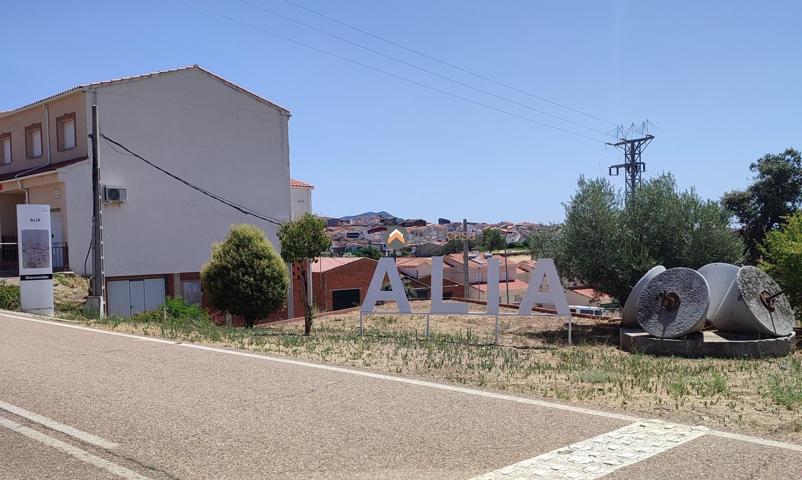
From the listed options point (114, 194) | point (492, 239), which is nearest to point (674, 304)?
point (114, 194)

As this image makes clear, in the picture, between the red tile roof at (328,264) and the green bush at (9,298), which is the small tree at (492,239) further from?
the green bush at (9,298)

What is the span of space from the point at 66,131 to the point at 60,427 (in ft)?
86.1

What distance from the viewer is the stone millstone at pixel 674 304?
48.5 feet

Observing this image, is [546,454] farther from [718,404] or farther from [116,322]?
[116,322]

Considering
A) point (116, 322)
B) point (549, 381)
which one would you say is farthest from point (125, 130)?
point (549, 381)

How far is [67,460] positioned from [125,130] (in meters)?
25.8

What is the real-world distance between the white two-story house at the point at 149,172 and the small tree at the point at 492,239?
55298 millimetres

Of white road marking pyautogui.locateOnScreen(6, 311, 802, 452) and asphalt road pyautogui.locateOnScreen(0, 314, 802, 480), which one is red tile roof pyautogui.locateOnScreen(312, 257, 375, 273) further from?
asphalt road pyautogui.locateOnScreen(0, 314, 802, 480)

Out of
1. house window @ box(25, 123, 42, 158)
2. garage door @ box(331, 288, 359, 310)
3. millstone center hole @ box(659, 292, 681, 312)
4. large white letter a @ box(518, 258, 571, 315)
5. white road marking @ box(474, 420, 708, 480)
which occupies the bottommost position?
garage door @ box(331, 288, 359, 310)

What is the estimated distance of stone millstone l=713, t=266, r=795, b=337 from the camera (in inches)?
588

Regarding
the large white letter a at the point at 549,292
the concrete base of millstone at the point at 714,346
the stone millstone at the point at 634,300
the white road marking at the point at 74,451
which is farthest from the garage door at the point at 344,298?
the white road marking at the point at 74,451

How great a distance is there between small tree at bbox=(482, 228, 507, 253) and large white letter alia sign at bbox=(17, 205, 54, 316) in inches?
2786

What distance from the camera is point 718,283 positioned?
16359 mm

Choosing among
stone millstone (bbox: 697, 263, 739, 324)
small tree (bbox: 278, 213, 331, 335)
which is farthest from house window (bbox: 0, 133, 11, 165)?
stone millstone (bbox: 697, 263, 739, 324)
